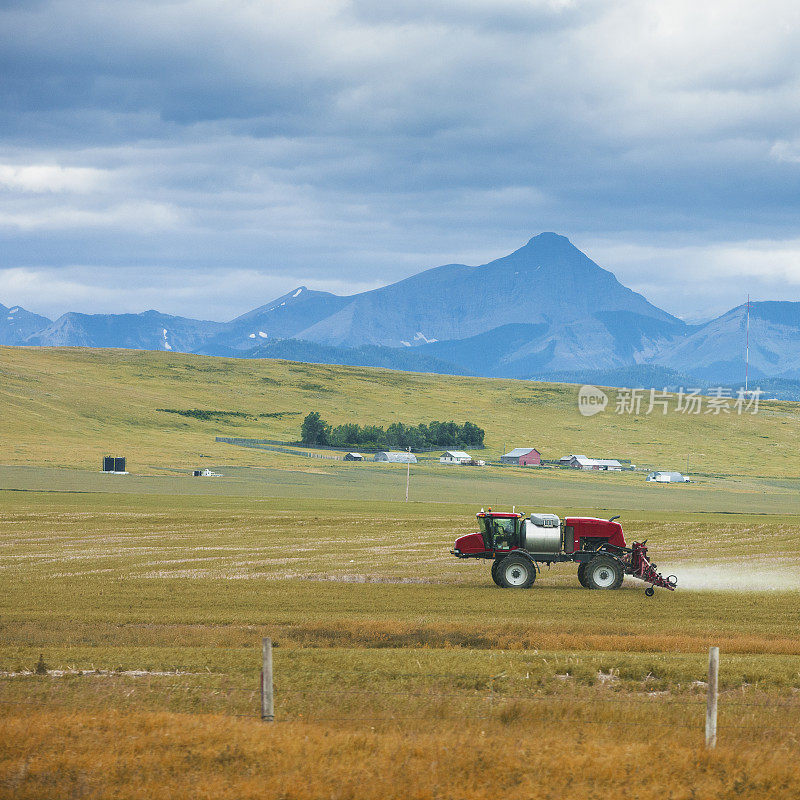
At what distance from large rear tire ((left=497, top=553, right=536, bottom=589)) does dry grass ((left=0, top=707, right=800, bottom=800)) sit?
2047 centimetres

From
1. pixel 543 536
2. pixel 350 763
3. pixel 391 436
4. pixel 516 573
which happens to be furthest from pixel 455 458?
pixel 350 763

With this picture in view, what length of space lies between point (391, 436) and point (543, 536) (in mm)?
148617

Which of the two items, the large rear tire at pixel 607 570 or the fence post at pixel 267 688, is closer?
the fence post at pixel 267 688

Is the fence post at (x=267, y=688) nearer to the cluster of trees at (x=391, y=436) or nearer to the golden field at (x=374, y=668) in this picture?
the golden field at (x=374, y=668)

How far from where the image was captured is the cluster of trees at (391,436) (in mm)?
177750

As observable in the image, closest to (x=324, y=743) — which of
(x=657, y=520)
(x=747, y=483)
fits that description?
(x=657, y=520)

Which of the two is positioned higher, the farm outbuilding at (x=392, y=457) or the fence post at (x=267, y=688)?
the fence post at (x=267, y=688)

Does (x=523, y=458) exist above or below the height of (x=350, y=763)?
below

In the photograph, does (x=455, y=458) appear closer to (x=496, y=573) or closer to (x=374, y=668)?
(x=496, y=573)

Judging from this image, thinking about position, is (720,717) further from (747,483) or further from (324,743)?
(747,483)

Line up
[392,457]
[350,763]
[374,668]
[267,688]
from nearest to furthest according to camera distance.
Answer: [350,763]
[267,688]
[374,668]
[392,457]

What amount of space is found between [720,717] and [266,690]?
758cm

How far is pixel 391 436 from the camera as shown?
18350cm

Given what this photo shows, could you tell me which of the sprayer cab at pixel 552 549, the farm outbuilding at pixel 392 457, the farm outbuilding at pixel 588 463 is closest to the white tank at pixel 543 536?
the sprayer cab at pixel 552 549
